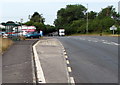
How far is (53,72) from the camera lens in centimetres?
1241

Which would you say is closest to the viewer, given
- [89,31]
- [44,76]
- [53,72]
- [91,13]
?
[44,76]

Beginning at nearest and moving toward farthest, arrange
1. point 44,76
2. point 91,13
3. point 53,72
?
point 44,76
point 53,72
point 91,13

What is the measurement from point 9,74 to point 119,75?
384cm

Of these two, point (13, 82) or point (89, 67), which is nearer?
point (13, 82)

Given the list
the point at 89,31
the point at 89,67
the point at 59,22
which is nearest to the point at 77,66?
the point at 89,67

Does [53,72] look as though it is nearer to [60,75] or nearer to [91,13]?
[60,75]

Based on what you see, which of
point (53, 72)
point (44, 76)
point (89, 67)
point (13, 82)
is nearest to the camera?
point (13, 82)

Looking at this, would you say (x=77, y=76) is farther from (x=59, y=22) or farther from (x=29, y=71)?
(x=59, y=22)

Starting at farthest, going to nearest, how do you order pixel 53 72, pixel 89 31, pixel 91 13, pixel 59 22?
pixel 59 22 < pixel 91 13 < pixel 89 31 < pixel 53 72

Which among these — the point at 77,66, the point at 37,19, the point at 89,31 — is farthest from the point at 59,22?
the point at 77,66

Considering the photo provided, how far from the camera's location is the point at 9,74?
37.7 ft

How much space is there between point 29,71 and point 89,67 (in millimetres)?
2961

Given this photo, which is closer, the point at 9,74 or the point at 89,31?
the point at 9,74

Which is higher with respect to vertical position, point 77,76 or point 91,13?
point 91,13
